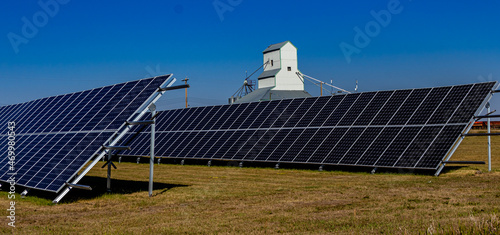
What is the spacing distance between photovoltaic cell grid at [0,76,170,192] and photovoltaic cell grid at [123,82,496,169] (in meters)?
10.5

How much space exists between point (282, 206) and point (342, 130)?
1289 cm

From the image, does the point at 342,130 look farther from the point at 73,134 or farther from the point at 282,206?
the point at 73,134

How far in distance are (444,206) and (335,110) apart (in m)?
15.2

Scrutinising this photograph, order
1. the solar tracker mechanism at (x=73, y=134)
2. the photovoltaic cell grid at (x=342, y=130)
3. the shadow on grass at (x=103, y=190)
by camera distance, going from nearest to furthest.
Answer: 1. the solar tracker mechanism at (x=73, y=134)
2. the shadow on grass at (x=103, y=190)
3. the photovoltaic cell grid at (x=342, y=130)

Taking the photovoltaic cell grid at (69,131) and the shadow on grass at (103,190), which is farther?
the shadow on grass at (103,190)

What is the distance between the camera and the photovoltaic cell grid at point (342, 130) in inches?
885

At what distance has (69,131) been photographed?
18609 millimetres

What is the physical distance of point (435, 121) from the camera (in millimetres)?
23078

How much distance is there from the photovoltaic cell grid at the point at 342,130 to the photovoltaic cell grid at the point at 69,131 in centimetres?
1054

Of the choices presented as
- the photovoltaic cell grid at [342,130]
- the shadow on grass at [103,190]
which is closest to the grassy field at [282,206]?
the shadow on grass at [103,190]

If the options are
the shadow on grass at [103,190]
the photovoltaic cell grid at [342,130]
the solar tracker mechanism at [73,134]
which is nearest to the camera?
the solar tracker mechanism at [73,134]

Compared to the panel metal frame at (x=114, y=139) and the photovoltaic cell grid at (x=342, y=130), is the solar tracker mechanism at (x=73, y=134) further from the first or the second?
the photovoltaic cell grid at (x=342, y=130)

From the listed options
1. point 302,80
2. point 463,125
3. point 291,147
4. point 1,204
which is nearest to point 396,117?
point 463,125

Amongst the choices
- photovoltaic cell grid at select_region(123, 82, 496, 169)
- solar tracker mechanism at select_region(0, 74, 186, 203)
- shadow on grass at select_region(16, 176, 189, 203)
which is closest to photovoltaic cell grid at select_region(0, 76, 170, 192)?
solar tracker mechanism at select_region(0, 74, 186, 203)
